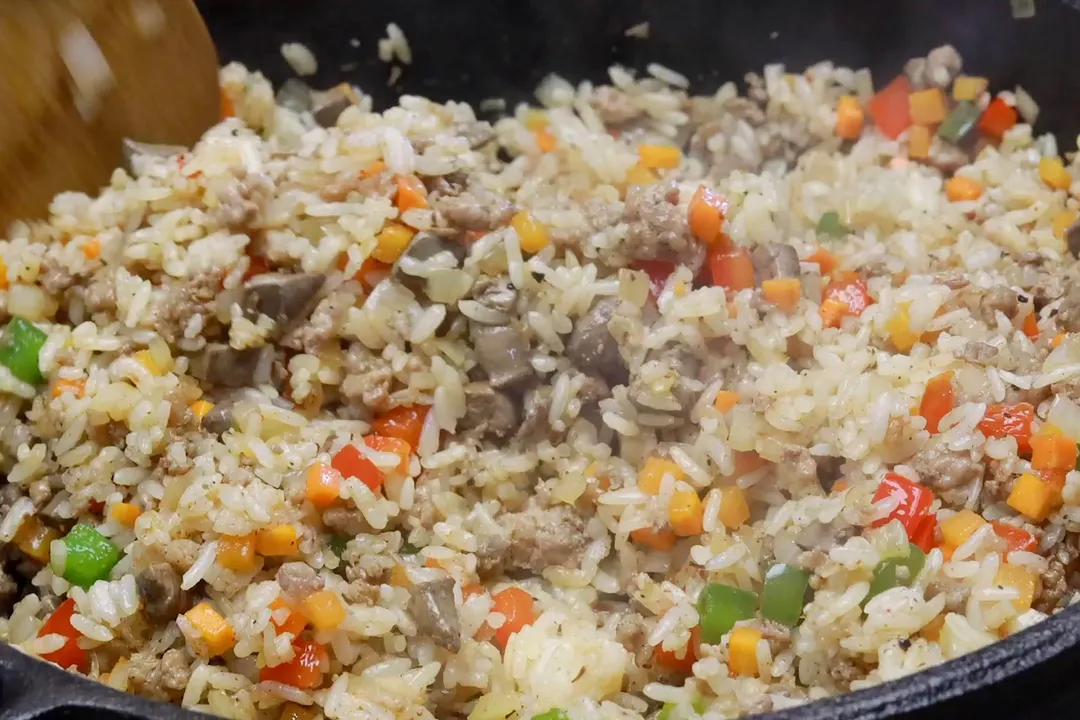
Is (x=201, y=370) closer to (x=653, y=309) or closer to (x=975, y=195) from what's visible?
(x=653, y=309)

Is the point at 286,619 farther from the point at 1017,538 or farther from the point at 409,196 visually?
the point at 1017,538

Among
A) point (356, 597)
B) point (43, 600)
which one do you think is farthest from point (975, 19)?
point (43, 600)

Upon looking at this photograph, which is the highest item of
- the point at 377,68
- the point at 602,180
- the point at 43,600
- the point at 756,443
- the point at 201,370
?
the point at 377,68

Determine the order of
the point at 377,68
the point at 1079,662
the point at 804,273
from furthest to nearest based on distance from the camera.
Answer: the point at 377,68
the point at 804,273
the point at 1079,662

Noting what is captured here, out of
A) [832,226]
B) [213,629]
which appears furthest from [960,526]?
[213,629]

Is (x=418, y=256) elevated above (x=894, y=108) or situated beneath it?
situated beneath
